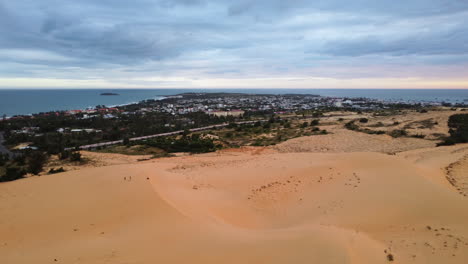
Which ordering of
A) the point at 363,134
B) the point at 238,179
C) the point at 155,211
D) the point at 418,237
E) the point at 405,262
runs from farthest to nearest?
the point at 363,134 → the point at 238,179 → the point at 155,211 → the point at 418,237 → the point at 405,262

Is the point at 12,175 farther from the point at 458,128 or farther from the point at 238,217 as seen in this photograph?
the point at 458,128

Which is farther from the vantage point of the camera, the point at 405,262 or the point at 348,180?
the point at 348,180

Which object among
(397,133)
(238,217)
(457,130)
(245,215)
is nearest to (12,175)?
(238,217)

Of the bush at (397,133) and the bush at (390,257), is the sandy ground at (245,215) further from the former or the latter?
the bush at (397,133)

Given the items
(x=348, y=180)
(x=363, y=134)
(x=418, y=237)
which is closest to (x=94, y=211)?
(x=418, y=237)

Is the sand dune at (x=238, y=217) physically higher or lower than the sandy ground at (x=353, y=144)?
higher

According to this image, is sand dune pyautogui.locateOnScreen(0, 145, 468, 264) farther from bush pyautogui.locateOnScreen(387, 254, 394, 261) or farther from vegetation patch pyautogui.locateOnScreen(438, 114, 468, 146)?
vegetation patch pyautogui.locateOnScreen(438, 114, 468, 146)

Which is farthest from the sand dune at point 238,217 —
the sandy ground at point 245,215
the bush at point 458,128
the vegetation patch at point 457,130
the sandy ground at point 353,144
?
the bush at point 458,128

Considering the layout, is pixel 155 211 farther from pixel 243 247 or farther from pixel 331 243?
pixel 331 243

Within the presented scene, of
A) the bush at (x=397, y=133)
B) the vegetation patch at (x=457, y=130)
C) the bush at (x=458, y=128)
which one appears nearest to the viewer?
the vegetation patch at (x=457, y=130)
